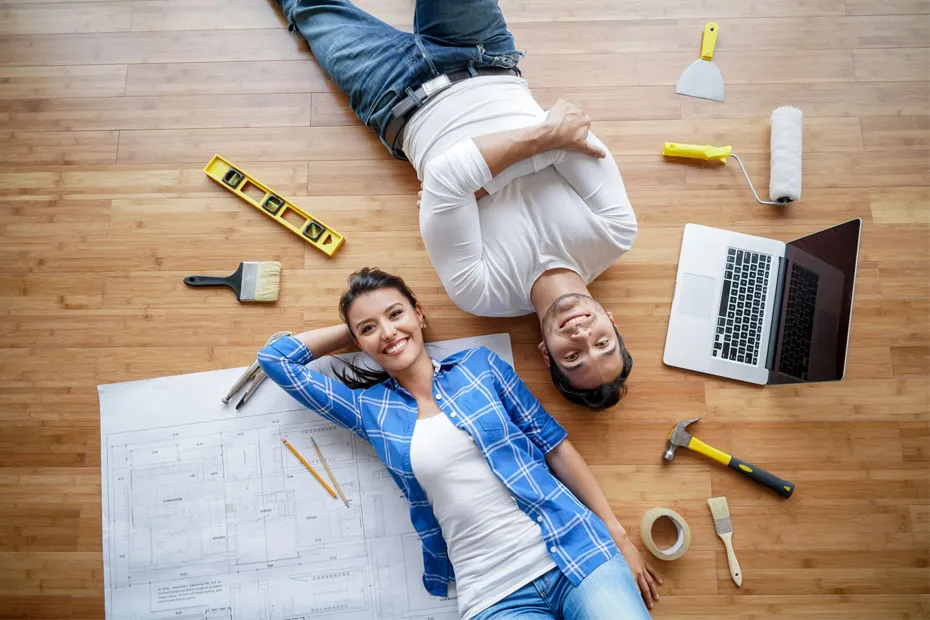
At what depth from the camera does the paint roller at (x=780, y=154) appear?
71.1 inches

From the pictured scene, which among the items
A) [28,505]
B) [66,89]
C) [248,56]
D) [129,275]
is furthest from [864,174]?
[28,505]

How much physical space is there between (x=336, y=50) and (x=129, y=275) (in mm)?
950

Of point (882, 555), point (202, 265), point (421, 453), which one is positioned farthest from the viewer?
point (202, 265)

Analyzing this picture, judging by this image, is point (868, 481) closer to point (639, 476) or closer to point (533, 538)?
point (639, 476)

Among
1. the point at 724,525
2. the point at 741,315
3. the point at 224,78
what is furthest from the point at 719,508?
the point at 224,78

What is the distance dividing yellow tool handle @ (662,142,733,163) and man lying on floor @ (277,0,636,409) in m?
0.35

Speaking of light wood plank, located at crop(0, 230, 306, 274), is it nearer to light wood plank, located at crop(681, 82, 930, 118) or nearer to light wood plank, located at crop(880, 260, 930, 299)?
light wood plank, located at crop(681, 82, 930, 118)

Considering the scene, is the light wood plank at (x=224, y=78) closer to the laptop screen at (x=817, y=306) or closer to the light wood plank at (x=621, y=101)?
the light wood plank at (x=621, y=101)

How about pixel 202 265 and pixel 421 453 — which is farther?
pixel 202 265

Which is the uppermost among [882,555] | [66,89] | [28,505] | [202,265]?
[66,89]

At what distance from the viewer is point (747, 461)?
1.75 meters

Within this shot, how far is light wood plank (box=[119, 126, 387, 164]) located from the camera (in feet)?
6.20

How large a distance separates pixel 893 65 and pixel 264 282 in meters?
2.14

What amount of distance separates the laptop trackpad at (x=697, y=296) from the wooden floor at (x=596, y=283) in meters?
0.07
